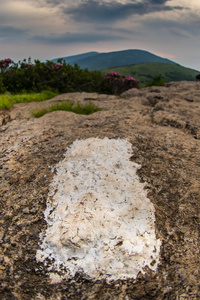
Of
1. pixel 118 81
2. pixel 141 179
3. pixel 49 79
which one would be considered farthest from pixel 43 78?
pixel 141 179

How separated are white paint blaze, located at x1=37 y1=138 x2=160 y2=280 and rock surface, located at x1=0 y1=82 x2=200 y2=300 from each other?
0.23ft

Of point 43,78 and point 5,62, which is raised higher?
point 5,62

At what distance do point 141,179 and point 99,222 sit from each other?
0.71 meters

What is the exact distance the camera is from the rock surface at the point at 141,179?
1.50m

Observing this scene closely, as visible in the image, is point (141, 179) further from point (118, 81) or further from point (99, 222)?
point (118, 81)

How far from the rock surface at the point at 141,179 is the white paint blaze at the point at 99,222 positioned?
70 millimetres

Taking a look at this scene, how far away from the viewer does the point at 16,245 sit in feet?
5.62

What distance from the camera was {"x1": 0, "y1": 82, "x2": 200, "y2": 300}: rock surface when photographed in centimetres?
150

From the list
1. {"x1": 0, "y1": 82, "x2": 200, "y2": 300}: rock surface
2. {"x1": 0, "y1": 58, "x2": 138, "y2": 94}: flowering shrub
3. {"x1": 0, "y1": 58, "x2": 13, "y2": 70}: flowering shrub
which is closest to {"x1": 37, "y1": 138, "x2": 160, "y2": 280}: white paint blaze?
{"x1": 0, "y1": 82, "x2": 200, "y2": 300}: rock surface

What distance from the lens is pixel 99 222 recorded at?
1742 mm

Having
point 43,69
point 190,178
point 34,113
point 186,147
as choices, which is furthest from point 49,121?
point 43,69

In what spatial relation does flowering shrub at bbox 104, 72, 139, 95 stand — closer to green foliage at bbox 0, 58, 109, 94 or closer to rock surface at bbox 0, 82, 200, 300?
green foliage at bbox 0, 58, 109, 94

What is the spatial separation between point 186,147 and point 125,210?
1.50 meters

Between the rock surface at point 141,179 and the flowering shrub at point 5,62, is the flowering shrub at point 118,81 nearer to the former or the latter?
the flowering shrub at point 5,62
